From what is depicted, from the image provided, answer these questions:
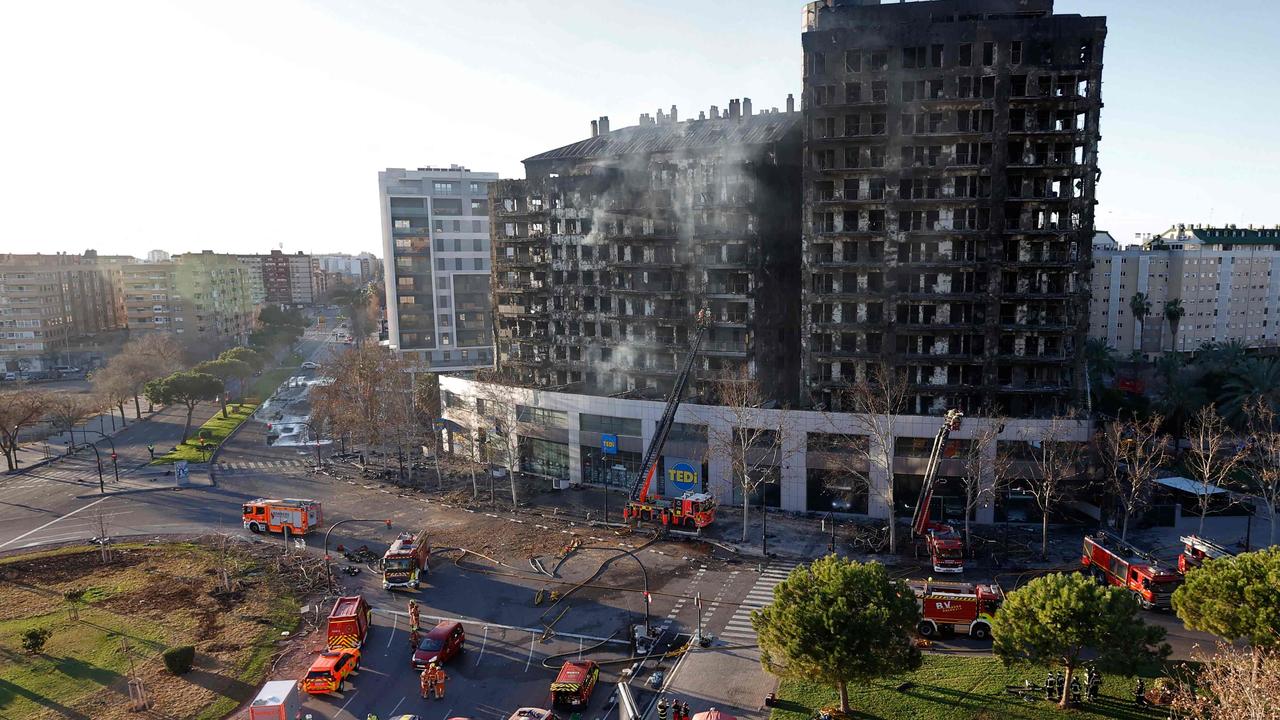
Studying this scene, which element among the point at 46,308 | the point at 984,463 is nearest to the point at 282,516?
the point at 984,463

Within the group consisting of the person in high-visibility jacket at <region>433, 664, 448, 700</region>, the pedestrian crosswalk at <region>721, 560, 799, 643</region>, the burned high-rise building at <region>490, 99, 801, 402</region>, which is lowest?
the pedestrian crosswalk at <region>721, 560, 799, 643</region>

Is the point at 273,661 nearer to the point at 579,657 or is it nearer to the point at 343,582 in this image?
the point at 343,582

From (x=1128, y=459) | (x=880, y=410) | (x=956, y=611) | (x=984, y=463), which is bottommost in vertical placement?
(x=956, y=611)

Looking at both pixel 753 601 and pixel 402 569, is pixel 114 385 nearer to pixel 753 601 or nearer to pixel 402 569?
pixel 402 569

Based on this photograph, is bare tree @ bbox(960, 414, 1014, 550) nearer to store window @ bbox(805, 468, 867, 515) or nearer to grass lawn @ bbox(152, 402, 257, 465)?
store window @ bbox(805, 468, 867, 515)

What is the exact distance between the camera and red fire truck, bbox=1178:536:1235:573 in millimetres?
45938

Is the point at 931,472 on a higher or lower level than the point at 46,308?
lower

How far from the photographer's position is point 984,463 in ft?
192

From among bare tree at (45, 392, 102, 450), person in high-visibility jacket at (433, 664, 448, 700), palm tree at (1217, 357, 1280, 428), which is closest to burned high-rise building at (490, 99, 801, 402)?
person in high-visibility jacket at (433, 664, 448, 700)

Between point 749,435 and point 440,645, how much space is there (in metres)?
34.2

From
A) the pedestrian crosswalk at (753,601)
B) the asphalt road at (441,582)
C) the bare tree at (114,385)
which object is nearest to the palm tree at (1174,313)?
the asphalt road at (441,582)

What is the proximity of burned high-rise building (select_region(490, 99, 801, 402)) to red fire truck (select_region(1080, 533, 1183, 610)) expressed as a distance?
1158 inches

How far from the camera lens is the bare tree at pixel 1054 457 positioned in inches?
2093

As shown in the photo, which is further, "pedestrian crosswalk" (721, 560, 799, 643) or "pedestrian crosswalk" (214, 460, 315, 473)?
"pedestrian crosswalk" (214, 460, 315, 473)
